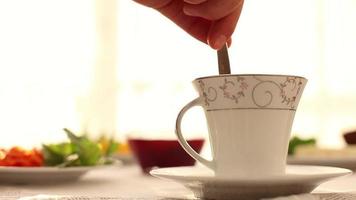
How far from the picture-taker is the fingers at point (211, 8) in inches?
32.3

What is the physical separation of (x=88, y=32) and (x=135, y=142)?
2.28m

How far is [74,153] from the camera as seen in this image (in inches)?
41.2

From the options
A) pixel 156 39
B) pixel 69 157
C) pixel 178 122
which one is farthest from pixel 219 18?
pixel 156 39

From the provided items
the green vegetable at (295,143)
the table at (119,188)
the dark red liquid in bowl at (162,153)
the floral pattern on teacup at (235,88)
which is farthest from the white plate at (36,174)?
the green vegetable at (295,143)

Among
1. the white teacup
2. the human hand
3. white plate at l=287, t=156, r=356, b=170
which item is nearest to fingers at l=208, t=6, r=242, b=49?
the human hand

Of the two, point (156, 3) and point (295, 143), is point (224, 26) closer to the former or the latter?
point (156, 3)

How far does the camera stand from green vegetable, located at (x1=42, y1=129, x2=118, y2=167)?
1.02m

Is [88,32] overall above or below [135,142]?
above

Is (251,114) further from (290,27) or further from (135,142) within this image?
(290,27)

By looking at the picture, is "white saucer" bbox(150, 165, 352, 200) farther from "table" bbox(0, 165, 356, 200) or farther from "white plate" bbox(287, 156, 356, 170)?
"white plate" bbox(287, 156, 356, 170)

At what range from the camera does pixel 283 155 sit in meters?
0.67

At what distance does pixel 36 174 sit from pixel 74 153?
0.57 ft

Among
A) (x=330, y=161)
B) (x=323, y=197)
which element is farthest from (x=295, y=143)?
(x=323, y=197)

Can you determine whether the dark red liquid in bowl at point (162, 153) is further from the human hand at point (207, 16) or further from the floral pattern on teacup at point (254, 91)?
the floral pattern on teacup at point (254, 91)
